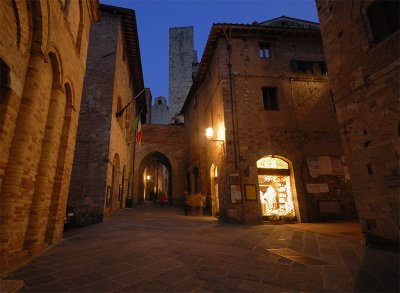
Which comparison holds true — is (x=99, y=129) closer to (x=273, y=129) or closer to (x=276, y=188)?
(x=273, y=129)

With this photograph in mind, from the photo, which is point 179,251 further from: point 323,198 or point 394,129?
point 323,198

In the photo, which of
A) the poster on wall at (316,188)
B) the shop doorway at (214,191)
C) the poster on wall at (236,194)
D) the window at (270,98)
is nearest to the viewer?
the poster on wall at (236,194)

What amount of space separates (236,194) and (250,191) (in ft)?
2.02

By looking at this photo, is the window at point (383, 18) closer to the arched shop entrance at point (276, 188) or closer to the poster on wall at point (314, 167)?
the poster on wall at point (314, 167)

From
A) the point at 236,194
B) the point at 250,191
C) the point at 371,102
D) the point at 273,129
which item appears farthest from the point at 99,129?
the point at 371,102

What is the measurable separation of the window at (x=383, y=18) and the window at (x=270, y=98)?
5.73m

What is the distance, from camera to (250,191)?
31.1 feet

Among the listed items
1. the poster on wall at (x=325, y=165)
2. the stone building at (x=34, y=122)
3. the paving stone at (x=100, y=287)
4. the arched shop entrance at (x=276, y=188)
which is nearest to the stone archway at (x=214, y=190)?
the arched shop entrance at (x=276, y=188)

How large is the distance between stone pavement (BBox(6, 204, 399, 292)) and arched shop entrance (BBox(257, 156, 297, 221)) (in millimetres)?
4347

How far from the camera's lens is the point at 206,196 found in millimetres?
13398

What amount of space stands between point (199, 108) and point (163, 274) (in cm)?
1314

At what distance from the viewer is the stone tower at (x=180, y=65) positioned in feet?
107

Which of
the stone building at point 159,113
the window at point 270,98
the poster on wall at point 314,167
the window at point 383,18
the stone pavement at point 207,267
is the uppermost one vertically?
the stone building at point 159,113

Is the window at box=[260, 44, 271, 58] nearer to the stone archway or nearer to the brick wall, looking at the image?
the stone archway
